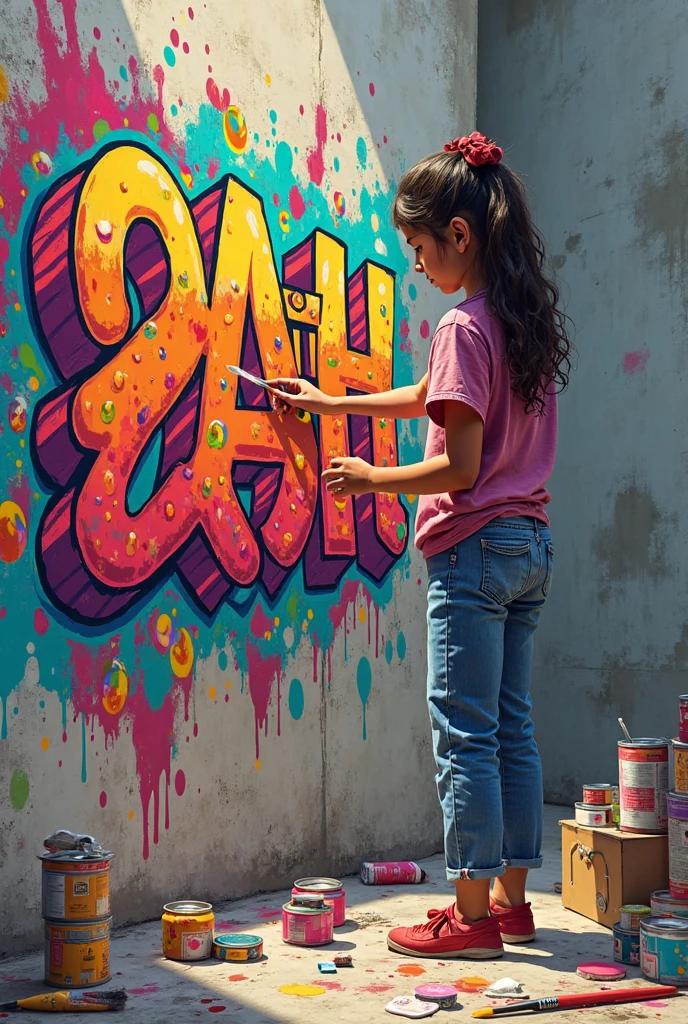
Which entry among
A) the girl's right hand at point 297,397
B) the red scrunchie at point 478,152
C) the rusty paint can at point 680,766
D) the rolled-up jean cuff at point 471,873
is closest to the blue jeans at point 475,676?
the rolled-up jean cuff at point 471,873

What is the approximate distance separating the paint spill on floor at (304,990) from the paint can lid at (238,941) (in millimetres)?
232

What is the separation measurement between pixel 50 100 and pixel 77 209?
0.29 m

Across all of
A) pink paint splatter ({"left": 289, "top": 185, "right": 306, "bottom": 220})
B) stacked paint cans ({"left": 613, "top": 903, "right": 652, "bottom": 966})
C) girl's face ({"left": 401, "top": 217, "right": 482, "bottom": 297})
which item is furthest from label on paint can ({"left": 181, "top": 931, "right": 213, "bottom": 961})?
pink paint splatter ({"left": 289, "top": 185, "right": 306, "bottom": 220})

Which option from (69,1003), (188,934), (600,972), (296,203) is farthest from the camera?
(296,203)

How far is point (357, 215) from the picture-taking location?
421 cm

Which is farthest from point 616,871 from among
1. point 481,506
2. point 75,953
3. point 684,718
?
point 75,953

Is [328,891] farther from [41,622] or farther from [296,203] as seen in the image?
[296,203]

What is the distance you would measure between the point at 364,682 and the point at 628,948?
1525mm

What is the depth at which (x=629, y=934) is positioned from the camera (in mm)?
2828

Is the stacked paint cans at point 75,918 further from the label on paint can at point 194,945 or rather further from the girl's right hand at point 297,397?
the girl's right hand at point 297,397

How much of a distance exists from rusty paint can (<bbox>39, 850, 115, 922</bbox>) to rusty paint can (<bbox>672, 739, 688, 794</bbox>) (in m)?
1.56

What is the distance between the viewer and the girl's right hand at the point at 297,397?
3.59 metres

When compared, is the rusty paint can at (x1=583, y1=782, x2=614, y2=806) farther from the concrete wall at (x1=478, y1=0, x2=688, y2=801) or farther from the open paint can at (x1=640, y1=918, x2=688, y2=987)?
the concrete wall at (x1=478, y1=0, x2=688, y2=801)

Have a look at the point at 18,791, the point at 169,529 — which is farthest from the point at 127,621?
the point at 18,791
